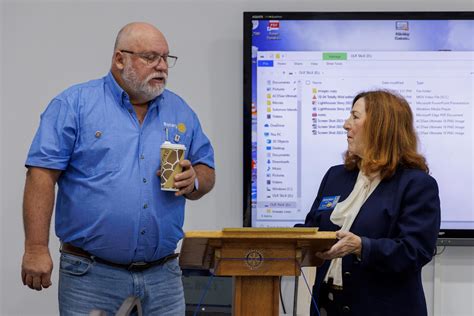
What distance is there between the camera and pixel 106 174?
266 cm

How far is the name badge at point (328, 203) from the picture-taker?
9.55 feet

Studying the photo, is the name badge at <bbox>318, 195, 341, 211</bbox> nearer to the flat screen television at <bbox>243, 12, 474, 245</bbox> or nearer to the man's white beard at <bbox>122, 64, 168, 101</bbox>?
the man's white beard at <bbox>122, 64, 168, 101</bbox>

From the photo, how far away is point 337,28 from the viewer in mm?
3922

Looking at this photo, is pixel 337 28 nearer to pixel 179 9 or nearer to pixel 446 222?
pixel 179 9

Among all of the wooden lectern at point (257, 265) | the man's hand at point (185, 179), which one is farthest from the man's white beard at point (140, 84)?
the wooden lectern at point (257, 265)

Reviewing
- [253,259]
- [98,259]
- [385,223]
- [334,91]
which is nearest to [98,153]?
[98,259]

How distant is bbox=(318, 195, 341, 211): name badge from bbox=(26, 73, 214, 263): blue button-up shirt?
1.88 ft

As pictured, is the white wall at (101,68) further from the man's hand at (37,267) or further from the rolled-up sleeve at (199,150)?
the man's hand at (37,267)

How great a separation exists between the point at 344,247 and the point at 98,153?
891 mm

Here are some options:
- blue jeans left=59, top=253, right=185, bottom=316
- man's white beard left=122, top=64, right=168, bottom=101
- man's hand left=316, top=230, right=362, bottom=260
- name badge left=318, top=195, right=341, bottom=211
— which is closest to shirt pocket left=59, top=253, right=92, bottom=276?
blue jeans left=59, top=253, right=185, bottom=316

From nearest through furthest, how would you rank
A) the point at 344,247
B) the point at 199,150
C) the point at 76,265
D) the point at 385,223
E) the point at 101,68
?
the point at 344,247 → the point at 76,265 → the point at 385,223 → the point at 199,150 → the point at 101,68

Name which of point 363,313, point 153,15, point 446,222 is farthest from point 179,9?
point 363,313

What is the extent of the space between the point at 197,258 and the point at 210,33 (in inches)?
72.1

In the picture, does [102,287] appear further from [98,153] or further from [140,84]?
[140,84]
